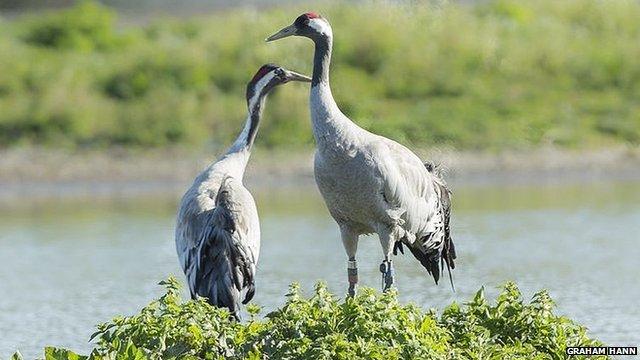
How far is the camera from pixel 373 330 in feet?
19.0

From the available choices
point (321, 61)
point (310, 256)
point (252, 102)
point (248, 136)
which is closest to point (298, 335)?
point (321, 61)

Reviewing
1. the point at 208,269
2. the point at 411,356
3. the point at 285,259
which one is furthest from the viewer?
the point at 285,259

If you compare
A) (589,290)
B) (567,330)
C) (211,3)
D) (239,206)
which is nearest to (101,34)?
(211,3)

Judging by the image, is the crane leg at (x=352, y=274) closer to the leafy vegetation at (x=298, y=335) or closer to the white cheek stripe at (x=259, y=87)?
the white cheek stripe at (x=259, y=87)

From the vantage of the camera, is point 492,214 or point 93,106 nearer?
point 492,214

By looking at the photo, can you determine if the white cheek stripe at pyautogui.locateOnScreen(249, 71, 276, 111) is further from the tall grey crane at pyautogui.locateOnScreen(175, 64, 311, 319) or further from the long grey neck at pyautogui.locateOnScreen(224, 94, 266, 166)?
the tall grey crane at pyautogui.locateOnScreen(175, 64, 311, 319)

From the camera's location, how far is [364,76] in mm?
18875

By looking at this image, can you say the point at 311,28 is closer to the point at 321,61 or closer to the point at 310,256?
the point at 321,61

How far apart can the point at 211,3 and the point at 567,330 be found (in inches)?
736

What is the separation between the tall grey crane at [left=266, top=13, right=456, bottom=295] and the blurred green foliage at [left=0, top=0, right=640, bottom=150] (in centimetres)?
927

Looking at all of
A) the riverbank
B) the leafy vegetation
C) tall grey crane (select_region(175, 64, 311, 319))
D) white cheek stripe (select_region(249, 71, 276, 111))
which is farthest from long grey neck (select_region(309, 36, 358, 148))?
the riverbank

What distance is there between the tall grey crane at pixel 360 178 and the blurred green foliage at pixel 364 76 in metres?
9.27

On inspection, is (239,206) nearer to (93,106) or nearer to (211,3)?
(93,106)

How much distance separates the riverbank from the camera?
664 inches
